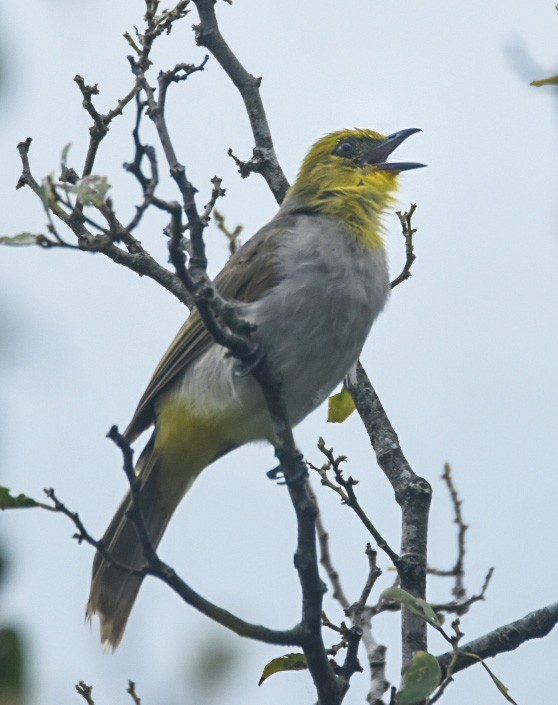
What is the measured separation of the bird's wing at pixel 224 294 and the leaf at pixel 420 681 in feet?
7.77

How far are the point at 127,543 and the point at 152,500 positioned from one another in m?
0.29

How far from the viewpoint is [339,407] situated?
559cm

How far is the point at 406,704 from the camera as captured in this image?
3.65 metres

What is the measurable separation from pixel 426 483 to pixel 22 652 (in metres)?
3.16

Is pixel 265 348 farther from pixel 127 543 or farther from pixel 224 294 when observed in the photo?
pixel 127 543

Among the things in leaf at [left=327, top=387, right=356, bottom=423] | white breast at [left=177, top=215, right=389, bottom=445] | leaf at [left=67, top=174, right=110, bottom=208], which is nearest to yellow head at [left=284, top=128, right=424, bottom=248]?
white breast at [left=177, top=215, right=389, bottom=445]

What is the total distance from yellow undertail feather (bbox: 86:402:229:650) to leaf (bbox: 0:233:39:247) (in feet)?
7.89

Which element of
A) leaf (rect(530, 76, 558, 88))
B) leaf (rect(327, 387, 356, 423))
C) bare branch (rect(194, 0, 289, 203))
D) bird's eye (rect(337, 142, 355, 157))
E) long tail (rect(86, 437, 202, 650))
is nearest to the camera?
leaf (rect(530, 76, 558, 88))

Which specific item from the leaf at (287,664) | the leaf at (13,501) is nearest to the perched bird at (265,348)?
the leaf at (287,664)

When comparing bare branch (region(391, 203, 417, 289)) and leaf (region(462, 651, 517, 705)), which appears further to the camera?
bare branch (region(391, 203, 417, 289))

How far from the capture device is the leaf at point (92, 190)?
11.0 feet

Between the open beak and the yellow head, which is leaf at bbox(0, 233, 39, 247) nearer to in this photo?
the yellow head

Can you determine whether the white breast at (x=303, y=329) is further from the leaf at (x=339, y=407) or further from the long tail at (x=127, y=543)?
the long tail at (x=127, y=543)

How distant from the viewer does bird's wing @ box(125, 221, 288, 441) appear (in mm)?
5652
